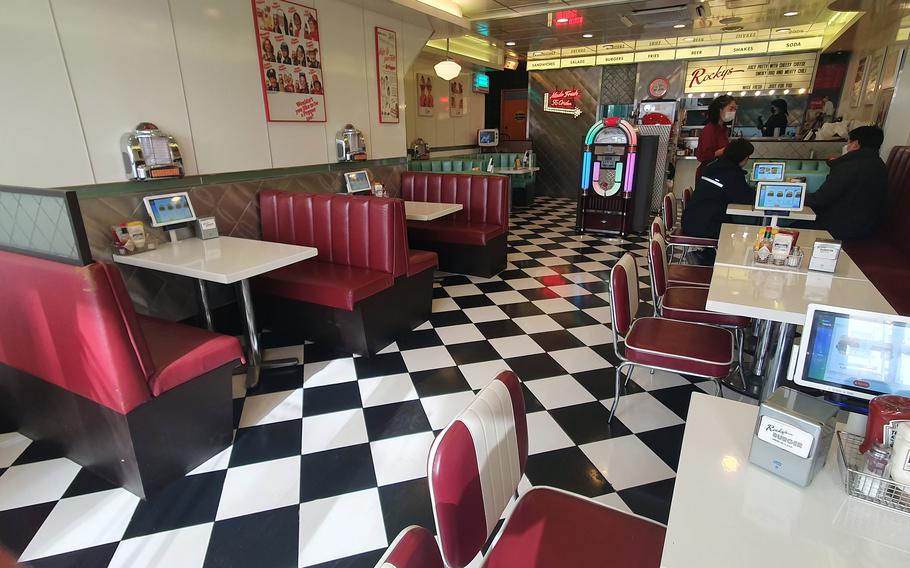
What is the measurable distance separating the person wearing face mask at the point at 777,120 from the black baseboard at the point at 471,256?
688 cm

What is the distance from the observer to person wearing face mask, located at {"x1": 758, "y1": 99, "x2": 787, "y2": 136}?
341 inches

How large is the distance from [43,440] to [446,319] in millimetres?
2712

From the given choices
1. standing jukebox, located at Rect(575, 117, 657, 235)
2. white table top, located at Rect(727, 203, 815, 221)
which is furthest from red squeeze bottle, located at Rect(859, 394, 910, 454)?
standing jukebox, located at Rect(575, 117, 657, 235)

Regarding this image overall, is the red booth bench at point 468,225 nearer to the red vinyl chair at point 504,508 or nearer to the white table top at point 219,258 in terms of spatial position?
the white table top at point 219,258

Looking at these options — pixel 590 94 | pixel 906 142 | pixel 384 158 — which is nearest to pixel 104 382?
pixel 384 158

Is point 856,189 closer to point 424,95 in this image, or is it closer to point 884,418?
point 884,418

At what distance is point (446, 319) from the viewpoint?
13.4 ft

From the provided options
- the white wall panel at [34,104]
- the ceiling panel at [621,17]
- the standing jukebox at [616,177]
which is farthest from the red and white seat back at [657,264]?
the standing jukebox at [616,177]

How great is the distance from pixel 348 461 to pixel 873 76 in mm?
7720

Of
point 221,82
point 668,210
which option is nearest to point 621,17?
point 668,210

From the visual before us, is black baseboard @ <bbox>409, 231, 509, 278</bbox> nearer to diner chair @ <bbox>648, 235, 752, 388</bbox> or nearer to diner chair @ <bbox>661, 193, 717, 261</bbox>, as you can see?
diner chair @ <bbox>661, 193, 717, 261</bbox>

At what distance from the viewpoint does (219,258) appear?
111 inches

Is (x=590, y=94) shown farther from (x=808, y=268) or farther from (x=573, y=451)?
(x=573, y=451)

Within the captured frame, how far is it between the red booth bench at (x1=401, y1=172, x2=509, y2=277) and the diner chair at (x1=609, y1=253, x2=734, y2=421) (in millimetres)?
2468
